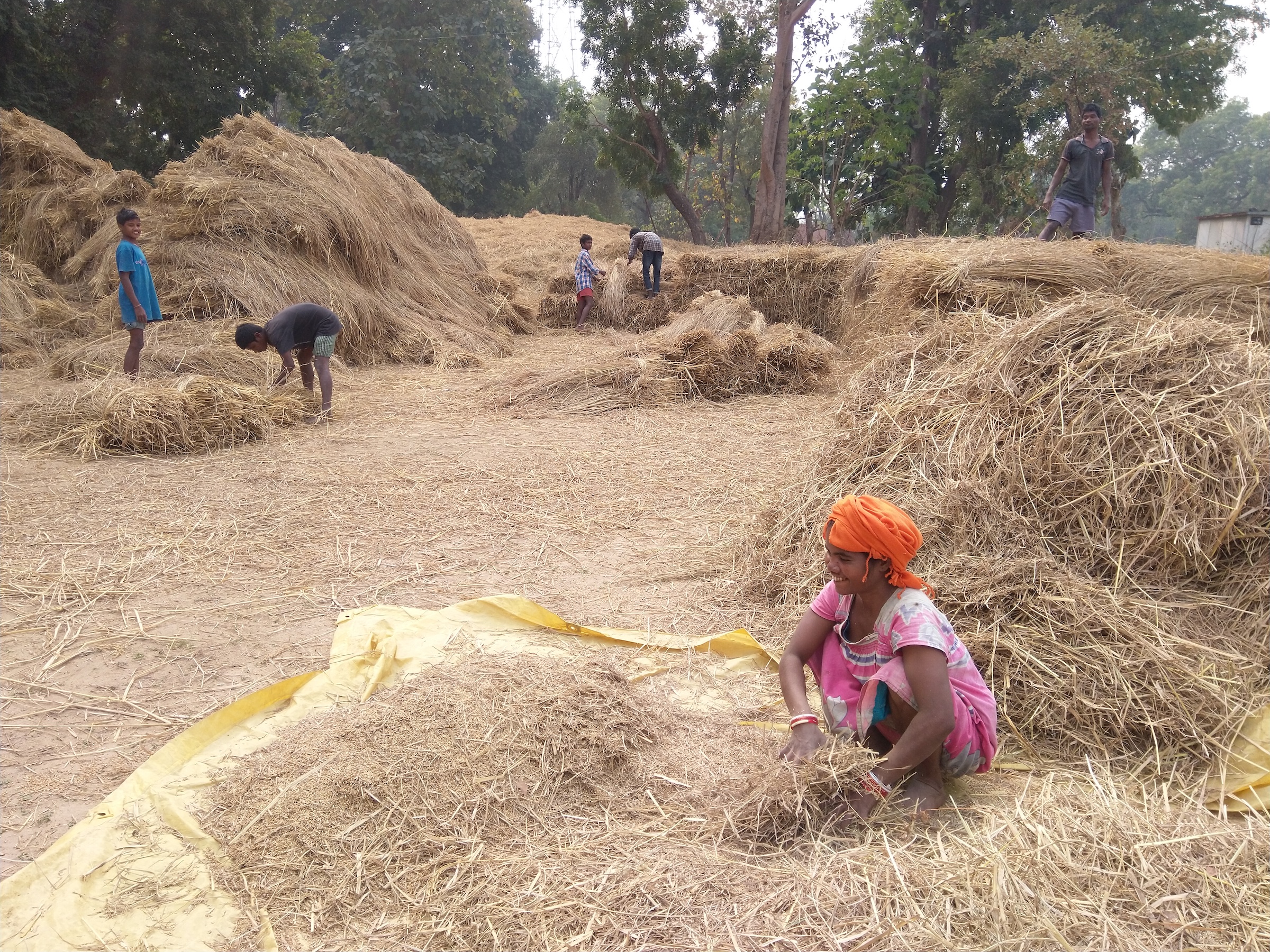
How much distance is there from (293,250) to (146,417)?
12.9 feet

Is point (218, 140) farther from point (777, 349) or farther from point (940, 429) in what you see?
point (940, 429)

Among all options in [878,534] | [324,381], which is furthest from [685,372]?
[878,534]

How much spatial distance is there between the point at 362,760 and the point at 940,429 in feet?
8.09

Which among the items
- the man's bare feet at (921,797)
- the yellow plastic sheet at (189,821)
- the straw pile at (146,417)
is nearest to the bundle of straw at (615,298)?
the straw pile at (146,417)

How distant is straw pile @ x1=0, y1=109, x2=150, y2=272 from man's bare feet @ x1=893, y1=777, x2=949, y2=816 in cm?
1095

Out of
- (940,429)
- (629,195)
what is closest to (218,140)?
(940,429)

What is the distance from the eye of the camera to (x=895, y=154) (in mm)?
19500

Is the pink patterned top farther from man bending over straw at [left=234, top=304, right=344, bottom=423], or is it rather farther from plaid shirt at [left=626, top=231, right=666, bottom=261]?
plaid shirt at [left=626, top=231, right=666, bottom=261]

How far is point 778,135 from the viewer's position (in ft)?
53.0

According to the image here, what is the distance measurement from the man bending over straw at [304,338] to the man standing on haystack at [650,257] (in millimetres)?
6341

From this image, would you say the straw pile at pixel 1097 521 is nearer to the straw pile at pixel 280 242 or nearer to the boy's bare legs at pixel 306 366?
the boy's bare legs at pixel 306 366

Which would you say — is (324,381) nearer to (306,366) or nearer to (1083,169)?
(306,366)

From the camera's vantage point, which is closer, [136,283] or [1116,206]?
[136,283]

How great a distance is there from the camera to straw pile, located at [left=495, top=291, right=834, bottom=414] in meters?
7.28
